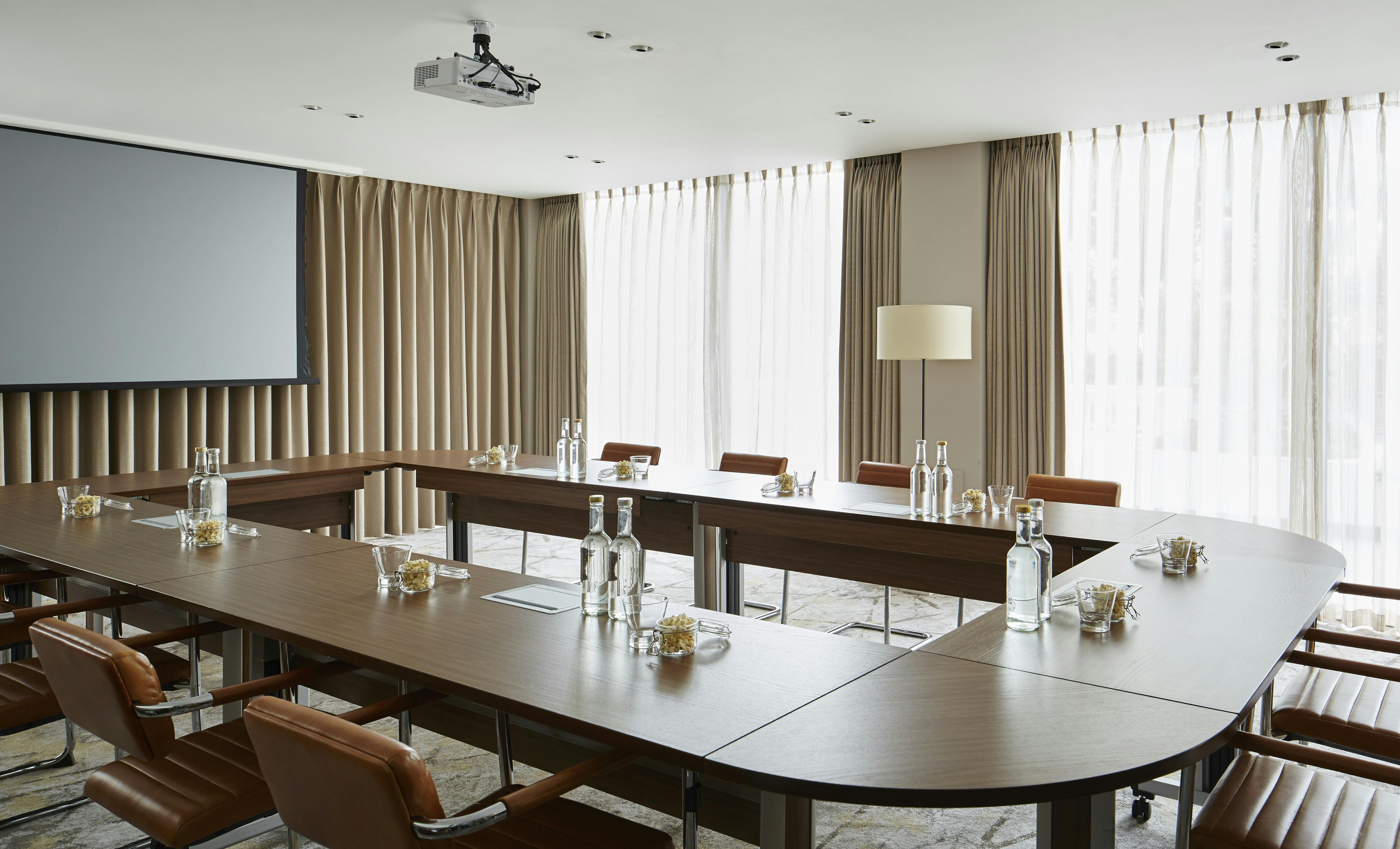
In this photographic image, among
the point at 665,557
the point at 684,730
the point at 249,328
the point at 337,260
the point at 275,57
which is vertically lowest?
the point at 665,557

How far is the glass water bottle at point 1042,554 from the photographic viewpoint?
2055mm

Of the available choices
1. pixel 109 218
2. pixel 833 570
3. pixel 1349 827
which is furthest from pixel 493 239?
pixel 1349 827

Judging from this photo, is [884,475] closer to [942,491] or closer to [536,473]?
[942,491]

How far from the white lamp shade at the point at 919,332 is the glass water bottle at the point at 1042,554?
3.27 metres

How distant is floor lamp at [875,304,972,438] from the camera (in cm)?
535

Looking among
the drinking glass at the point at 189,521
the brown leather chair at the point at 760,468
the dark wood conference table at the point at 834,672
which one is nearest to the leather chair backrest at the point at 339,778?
the dark wood conference table at the point at 834,672

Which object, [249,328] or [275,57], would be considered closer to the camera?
[275,57]

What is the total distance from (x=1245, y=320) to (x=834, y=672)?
4332 mm

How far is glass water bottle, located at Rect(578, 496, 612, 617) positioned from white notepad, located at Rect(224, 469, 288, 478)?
2.95 meters

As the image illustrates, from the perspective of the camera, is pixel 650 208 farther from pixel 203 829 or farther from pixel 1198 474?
pixel 203 829

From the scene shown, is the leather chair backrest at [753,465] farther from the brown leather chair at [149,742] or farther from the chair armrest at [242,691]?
the brown leather chair at [149,742]

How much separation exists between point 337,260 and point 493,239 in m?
1.44

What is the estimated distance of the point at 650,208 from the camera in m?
7.59

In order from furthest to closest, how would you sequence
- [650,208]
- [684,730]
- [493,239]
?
[493,239], [650,208], [684,730]
